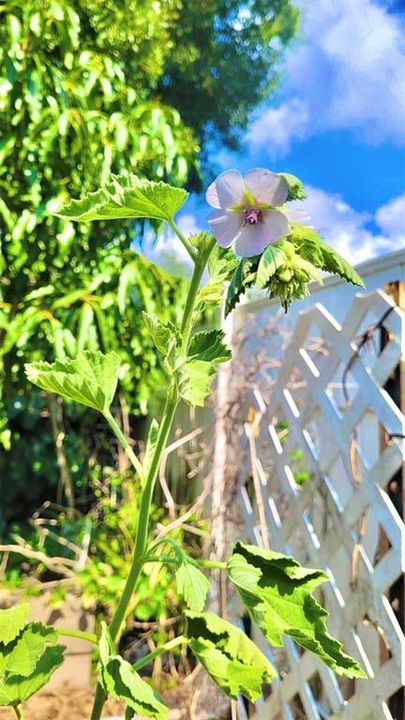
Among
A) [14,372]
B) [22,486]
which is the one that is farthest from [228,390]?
[22,486]

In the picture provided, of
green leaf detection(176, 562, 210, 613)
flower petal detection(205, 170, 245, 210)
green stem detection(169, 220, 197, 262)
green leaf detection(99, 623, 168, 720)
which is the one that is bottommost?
green leaf detection(99, 623, 168, 720)

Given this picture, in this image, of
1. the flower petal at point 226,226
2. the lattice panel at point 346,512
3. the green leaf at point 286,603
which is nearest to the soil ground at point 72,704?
the lattice panel at point 346,512

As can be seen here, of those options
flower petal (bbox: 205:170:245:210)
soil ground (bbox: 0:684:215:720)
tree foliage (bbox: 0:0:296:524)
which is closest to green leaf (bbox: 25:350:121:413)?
flower petal (bbox: 205:170:245:210)

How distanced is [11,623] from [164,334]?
34 centimetres

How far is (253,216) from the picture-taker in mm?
626

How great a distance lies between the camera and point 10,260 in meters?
2.24

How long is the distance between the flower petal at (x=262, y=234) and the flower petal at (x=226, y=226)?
1 cm

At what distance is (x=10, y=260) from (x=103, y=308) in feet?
1.00

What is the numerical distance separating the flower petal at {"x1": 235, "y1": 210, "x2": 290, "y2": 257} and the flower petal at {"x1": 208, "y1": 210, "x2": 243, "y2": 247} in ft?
0.04

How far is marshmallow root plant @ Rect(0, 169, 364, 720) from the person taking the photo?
608mm

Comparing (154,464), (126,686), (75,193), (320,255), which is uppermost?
(75,193)

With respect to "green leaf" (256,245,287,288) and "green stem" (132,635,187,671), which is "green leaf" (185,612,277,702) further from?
"green leaf" (256,245,287,288)

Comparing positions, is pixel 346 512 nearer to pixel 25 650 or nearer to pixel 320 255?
pixel 25 650

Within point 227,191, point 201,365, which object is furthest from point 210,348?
point 227,191
